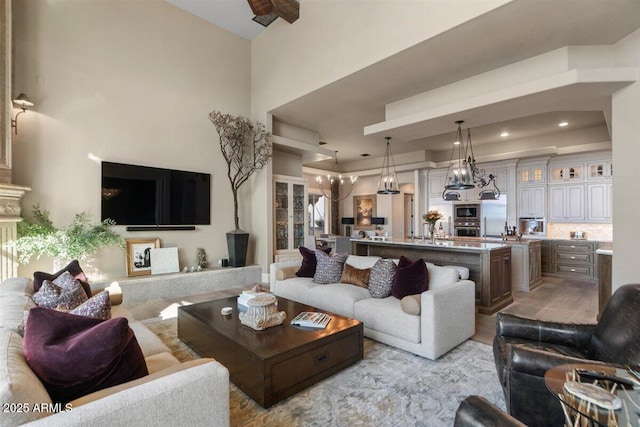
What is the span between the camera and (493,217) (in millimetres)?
8008

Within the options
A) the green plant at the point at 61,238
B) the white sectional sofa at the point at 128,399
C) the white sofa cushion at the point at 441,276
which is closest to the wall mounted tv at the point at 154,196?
the green plant at the point at 61,238

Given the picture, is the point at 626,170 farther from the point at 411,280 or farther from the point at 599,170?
the point at 599,170

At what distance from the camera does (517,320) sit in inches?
87.0

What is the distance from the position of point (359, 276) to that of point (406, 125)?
2500mm

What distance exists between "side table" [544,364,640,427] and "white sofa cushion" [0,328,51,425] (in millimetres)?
1870

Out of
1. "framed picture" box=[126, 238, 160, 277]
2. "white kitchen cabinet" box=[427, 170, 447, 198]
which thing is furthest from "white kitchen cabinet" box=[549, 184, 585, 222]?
"framed picture" box=[126, 238, 160, 277]

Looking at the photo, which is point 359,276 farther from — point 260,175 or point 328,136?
point 328,136

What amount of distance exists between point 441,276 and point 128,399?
9.93ft

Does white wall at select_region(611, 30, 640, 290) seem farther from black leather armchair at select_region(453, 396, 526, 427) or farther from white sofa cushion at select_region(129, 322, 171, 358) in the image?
white sofa cushion at select_region(129, 322, 171, 358)

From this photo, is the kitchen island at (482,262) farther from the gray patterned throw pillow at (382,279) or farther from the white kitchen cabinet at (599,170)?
the white kitchen cabinet at (599,170)

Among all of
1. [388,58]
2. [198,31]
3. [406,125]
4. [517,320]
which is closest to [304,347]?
[517,320]

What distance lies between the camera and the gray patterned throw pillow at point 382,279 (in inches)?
134

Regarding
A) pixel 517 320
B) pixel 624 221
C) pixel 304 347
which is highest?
pixel 624 221

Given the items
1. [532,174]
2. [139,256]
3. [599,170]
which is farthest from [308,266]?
[599,170]
